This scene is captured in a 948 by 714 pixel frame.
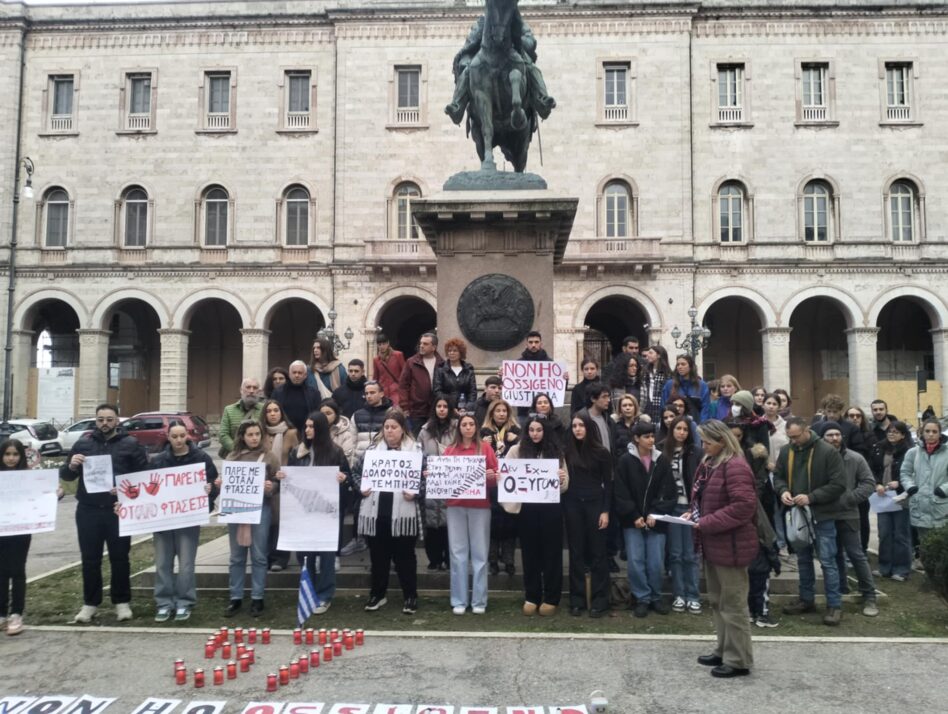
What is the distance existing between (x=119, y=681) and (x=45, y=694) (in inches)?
19.6

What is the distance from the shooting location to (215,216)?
32.8m

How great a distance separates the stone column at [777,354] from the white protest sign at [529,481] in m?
26.7

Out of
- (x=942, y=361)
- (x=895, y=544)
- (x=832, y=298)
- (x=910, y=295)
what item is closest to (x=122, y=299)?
(x=832, y=298)

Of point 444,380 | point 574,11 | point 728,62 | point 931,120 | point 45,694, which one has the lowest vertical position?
point 45,694

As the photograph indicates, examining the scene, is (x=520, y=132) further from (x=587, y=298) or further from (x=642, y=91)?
(x=642, y=91)

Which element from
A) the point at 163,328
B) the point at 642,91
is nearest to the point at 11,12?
the point at 163,328

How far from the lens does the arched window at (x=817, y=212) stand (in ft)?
103

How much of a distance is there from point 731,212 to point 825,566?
27.2 m

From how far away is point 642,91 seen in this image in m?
31.2

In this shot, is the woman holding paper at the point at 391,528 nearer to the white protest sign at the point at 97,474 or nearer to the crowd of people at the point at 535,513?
the crowd of people at the point at 535,513

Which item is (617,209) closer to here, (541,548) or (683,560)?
(683,560)

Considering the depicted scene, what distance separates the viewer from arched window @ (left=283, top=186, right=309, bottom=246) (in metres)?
32.5

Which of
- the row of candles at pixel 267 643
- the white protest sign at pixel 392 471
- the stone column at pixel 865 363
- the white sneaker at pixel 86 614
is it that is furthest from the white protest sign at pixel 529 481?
the stone column at pixel 865 363

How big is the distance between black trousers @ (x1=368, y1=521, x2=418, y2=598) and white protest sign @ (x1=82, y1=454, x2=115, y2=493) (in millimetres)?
2655
